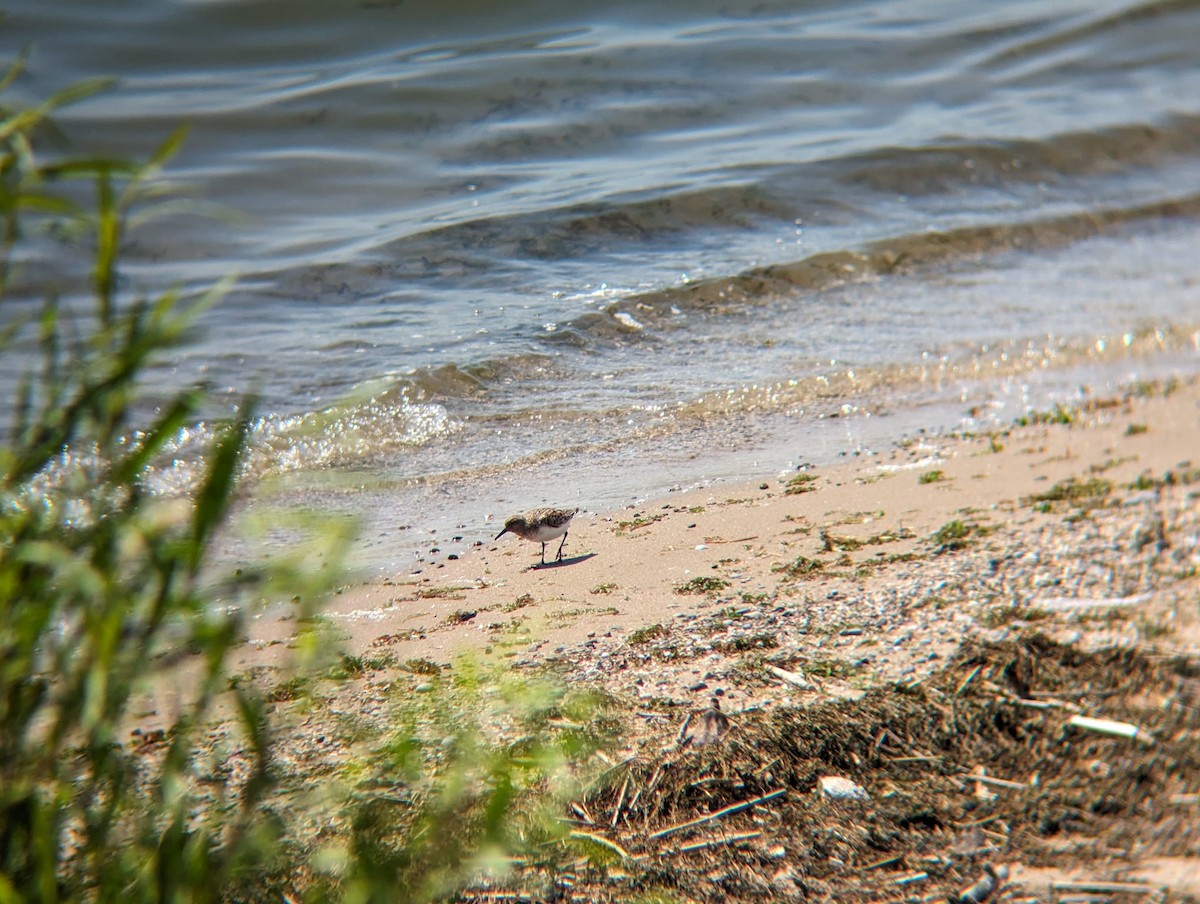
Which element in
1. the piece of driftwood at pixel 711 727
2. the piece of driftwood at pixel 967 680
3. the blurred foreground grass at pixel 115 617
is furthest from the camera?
the piece of driftwood at pixel 967 680

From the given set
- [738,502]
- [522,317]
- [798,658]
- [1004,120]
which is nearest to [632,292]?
[522,317]

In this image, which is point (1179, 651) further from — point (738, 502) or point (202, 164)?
point (202, 164)

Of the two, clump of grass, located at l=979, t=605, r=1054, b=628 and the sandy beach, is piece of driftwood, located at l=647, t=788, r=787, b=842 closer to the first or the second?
the sandy beach

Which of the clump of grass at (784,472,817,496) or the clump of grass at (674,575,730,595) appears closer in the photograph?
the clump of grass at (674,575,730,595)

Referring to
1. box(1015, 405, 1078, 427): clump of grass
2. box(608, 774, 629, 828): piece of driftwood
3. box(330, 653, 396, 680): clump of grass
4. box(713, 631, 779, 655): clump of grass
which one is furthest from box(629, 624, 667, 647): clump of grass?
box(1015, 405, 1078, 427): clump of grass

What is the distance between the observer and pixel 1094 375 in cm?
750

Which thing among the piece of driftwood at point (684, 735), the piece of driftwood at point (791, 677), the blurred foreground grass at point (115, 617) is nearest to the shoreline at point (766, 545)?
the piece of driftwood at point (791, 677)

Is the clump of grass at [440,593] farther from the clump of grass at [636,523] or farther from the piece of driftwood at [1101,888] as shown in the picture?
the piece of driftwood at [1101,888]

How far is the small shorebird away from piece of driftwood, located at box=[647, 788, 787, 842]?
86.9 inches

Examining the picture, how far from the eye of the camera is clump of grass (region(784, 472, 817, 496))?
562 centimetres

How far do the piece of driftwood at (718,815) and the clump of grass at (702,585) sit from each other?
4.58 ft

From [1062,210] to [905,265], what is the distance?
2.63 m

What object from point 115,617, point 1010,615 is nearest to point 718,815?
point 1010,615

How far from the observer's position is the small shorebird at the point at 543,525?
5055mm
